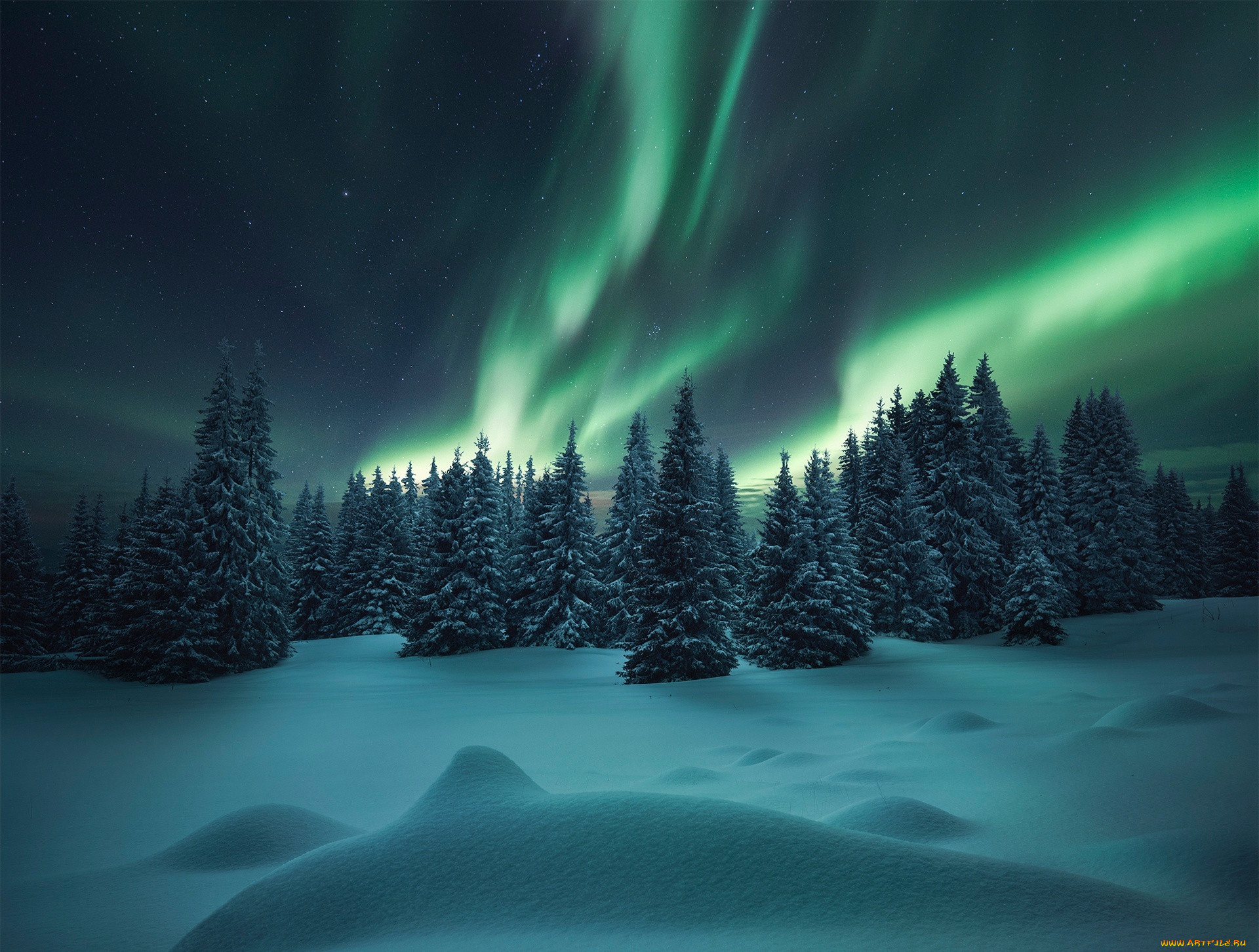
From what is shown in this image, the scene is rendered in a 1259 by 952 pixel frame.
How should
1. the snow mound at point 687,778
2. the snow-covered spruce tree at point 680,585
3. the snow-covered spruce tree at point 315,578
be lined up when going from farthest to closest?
the snow-covered spruce tree at point 315,578 → the snow-covered spruce tree at point 680,585 → the snow mound at point 687,778

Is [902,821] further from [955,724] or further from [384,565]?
[384,565]

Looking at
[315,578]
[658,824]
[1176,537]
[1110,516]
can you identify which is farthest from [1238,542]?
[315,578]

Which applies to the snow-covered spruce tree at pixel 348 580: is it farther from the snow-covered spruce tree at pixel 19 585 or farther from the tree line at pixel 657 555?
the snow-covered spruce tree at pixel 19 585

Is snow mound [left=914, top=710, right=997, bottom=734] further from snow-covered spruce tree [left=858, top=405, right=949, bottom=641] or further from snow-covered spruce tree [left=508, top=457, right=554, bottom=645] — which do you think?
snow-covered spruce tree [left=508, top=457, right=554, bottom=645]

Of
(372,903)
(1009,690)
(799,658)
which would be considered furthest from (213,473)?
(1009,690)

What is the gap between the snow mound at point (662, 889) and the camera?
9.06 feet

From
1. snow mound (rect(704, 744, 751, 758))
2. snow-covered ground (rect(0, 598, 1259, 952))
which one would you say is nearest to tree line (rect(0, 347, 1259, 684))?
snow-covered ground (rect(0, 598, 1259, 952))

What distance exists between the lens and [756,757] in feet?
24.6

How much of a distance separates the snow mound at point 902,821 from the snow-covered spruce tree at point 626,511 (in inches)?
1038

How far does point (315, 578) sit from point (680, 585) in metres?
34.3

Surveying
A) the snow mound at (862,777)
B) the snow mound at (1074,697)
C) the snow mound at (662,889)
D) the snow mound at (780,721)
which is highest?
the snow mound at (662,889)

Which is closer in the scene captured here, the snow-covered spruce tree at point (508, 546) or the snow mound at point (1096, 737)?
the snow mound at point (1096, 737)

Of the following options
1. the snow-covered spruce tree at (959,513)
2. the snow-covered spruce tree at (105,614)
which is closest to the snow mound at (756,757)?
the snow-covered spruce tree at (105,614)

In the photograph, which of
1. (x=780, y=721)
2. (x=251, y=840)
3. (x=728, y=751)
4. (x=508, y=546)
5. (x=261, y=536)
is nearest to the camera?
(x=251, y=840)
